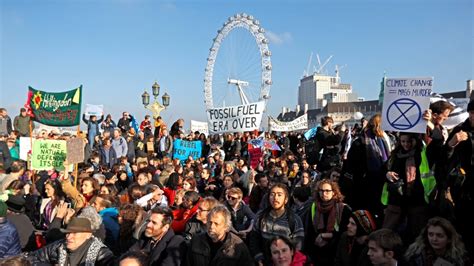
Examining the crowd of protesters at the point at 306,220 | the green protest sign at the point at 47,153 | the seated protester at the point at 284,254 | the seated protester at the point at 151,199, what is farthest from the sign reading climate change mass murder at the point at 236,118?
the seated protester at the point at 284,254

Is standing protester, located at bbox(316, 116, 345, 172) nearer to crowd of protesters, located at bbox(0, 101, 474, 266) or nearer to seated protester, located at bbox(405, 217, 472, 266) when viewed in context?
crowd of protesters, located at bbox(0, 101, 474, 266)

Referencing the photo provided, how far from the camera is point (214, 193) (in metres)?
8.07

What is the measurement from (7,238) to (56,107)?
5.55m

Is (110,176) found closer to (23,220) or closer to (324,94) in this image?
(23,220)

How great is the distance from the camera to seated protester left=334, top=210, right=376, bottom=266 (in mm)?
4328

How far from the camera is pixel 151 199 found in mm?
6234

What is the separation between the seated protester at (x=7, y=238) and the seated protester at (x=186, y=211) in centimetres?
163

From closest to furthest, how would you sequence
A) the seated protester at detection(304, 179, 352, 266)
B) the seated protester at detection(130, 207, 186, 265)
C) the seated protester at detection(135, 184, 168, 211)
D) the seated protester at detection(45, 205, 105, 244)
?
the seated protester at detection(130, 207, 186, 265), the seated protester at detection(45, 205, 105, 244), the seated protester at detection(304, 179, 352, 266), the seated protester at detection(135, 184, 168, 211)

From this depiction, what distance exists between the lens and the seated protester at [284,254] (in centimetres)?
383

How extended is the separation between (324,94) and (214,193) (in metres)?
164

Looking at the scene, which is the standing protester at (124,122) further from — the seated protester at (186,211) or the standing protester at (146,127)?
the seated protester at (186,211)

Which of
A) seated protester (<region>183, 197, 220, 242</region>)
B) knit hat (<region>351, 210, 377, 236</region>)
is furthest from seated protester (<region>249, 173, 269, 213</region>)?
knit hat (<region>351, 210, 377, 236</region>)

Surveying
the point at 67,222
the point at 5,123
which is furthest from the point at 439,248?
the point at 5,123

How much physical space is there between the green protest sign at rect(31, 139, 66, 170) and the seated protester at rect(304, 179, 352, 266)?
17.2 ft
